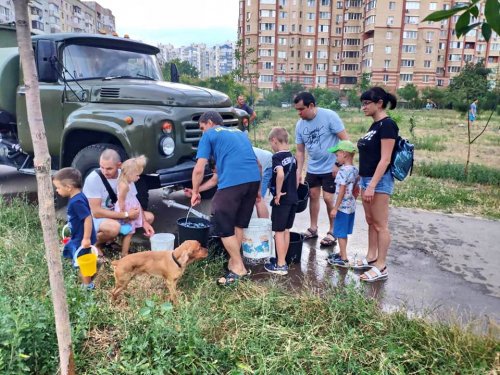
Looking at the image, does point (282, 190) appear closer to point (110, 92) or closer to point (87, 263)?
point (87, 263)

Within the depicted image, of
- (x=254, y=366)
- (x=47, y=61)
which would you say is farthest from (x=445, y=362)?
(x=47, y=61)

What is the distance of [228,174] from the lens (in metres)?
3.76

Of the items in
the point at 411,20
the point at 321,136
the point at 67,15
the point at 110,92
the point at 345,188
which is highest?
the point at 67,15

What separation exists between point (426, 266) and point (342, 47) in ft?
214

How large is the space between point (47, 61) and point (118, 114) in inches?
49.1

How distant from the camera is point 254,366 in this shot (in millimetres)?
2500

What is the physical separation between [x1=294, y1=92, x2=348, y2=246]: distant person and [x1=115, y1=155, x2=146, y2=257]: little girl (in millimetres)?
1674

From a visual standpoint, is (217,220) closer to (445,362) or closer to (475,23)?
(445,362)

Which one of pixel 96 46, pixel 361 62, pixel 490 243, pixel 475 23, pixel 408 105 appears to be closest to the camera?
pixel 475 23

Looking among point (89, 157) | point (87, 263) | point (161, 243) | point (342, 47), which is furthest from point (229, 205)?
point (342, 47)

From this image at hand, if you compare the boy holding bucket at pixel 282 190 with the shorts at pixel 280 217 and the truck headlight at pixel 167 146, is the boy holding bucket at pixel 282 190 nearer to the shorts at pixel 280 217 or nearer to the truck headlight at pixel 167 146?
the shorts at pixel 280 217

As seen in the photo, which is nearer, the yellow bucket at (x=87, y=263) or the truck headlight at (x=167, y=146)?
the yellow bucket at (x=87, y=263)

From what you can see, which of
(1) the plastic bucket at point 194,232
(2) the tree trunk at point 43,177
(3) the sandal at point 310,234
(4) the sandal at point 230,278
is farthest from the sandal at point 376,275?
(2) the tree trunk at point 43,177

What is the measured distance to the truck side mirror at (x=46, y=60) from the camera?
4.99 meters
